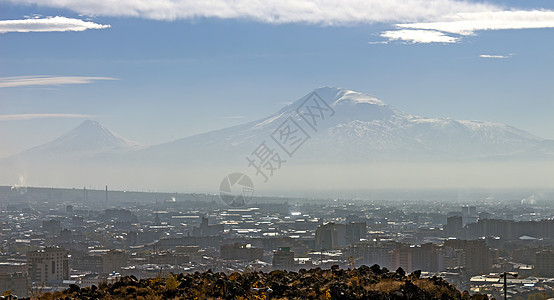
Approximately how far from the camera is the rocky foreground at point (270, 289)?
10898 millimetres

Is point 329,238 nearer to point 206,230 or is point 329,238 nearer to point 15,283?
point 206,230

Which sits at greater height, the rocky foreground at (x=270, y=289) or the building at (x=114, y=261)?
the rocky foreground at (x=270, y=289)

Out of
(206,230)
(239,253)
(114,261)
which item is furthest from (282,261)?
(206,230)

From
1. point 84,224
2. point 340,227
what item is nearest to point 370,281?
point 340,227

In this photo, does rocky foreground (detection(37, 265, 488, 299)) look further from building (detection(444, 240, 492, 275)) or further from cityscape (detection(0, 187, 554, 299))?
building (detection(444, 240, 492, 275))

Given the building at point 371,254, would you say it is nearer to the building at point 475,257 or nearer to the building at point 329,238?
the building at point 475,257

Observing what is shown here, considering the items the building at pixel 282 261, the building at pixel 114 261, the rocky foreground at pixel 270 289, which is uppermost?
the rocky foreground at pixel 270 289

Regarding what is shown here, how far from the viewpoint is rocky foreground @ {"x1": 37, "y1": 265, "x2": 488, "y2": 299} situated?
429 inches

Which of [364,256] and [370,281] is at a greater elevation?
[370,281]

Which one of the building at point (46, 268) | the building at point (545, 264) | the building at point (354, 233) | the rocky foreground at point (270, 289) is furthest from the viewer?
the building at point (354, 233)

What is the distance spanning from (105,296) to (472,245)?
53.6 metres

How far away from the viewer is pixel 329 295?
1072 centimetres

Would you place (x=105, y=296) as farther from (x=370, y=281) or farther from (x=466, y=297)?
(x=466, y=297)

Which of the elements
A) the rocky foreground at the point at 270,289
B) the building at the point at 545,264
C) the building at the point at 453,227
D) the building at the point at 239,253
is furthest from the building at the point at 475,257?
the building at the point at 453,227
